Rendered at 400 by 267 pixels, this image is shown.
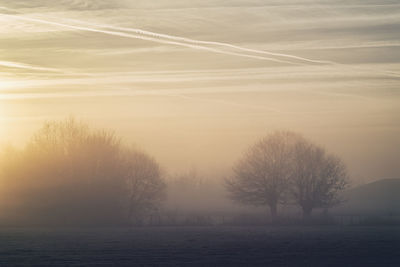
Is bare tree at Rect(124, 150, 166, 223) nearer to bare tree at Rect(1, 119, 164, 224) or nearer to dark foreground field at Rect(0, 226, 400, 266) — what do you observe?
bare tree at Rect(1, 119, 164, 224)

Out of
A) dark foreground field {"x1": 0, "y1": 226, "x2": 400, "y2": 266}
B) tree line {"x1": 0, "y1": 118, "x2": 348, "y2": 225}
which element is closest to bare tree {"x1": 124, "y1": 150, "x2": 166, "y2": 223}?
tree line {"x1": 0, "y1": 118, "x2": 348, "y2": 225}

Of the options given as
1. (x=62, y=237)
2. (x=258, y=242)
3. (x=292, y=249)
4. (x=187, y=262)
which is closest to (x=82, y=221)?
(x=62, y=237)

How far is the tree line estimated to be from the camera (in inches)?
3720

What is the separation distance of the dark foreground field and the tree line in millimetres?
25352

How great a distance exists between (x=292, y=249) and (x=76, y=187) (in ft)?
159

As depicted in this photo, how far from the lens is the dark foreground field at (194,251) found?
144 feet

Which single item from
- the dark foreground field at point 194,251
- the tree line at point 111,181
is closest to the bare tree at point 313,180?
the tree line at point 111,181

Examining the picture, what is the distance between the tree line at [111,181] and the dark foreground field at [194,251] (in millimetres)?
25352

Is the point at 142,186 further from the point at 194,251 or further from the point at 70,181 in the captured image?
the point at 194,251

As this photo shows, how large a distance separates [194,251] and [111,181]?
4965cm

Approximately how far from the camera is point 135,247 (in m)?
54.8

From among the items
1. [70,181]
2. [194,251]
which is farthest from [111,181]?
[194,251]

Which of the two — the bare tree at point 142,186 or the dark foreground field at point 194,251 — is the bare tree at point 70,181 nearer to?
the bare tree at point 142,186

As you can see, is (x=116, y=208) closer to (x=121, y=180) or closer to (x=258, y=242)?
(x=121, y=180)
